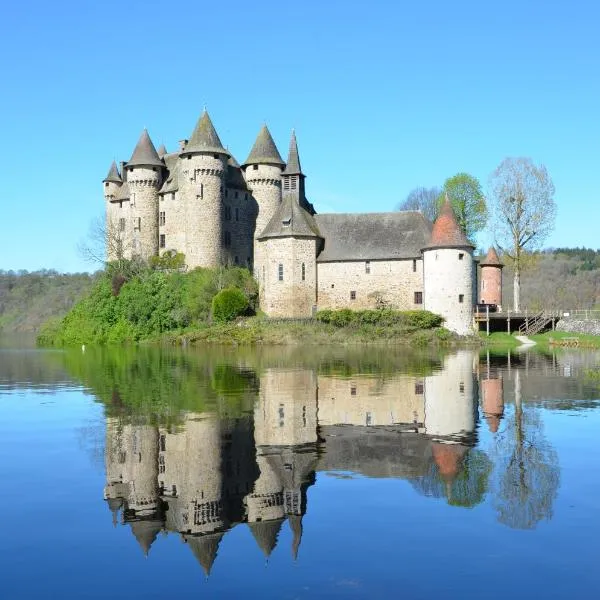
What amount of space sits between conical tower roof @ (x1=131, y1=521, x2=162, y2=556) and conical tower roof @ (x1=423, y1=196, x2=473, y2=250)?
1606 inches

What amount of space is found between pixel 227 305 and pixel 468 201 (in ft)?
86.3

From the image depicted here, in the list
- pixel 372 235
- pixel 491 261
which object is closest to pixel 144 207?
pixel 372 235

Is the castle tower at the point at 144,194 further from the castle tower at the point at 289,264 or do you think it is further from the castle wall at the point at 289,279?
the castle wall at the point at 289,279

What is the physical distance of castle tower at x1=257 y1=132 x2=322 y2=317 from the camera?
2083 inches

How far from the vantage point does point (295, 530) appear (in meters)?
9.23

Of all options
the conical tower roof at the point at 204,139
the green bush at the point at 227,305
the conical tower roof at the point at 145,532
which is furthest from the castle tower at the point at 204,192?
the conical tower roof at the point at 145,532

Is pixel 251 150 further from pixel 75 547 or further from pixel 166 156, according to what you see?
pixel 75 547

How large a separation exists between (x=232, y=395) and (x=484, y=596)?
14056 millimetres

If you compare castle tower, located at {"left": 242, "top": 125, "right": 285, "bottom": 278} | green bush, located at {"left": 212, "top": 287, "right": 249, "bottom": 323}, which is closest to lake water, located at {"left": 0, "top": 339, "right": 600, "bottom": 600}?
green bush, located at {"left": 212, "top": 287, "right": 249, "bottom": 323}

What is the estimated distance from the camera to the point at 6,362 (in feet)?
123

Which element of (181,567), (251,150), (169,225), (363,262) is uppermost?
(251,150)

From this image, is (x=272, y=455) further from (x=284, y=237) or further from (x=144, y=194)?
(x=144, y=194)

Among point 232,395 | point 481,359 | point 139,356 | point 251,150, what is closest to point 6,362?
point 139,356

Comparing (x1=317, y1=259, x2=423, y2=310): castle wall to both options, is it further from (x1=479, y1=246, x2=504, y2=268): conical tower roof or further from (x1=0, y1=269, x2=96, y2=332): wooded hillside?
(x1=0, y1=269, x2=96, y2=332): wooded hillside
